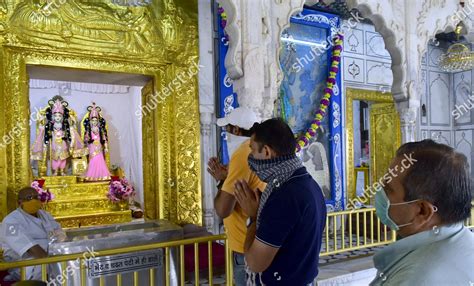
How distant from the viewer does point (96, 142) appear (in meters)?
8.85

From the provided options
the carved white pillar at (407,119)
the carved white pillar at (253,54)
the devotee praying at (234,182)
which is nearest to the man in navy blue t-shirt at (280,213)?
the devotee praying at (234,182)

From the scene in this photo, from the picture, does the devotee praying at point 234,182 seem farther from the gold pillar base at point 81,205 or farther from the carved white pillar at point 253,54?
the gold pillar base at point 81,205

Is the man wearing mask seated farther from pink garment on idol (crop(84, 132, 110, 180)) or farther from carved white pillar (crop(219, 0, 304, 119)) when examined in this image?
pink garment on idol (crop(84, 132, 110, 180))

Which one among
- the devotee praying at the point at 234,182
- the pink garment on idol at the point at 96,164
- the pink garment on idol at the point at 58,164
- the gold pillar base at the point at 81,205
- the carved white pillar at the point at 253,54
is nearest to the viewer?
the devotee praying at the point at 234,182

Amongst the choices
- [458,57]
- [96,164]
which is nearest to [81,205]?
[96,164]

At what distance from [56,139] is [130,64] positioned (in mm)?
3762

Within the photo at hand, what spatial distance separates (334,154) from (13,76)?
5247mm

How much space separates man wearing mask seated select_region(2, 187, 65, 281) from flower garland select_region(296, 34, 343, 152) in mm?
4089

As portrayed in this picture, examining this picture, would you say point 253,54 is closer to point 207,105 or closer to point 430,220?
point 430,220

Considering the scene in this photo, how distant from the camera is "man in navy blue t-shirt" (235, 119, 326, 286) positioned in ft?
5.62

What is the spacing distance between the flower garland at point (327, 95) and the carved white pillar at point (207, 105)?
5.38 feet

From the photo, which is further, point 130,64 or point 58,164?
point 58,164

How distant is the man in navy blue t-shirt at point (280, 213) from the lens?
171cm

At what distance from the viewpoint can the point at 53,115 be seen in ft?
27.7
